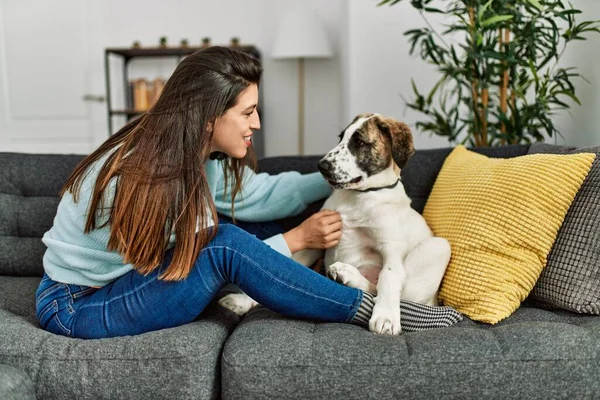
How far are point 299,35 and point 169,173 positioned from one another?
123 inches

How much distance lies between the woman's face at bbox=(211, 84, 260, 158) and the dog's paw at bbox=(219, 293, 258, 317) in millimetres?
452

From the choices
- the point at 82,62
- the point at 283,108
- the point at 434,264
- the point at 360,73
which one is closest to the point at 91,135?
the point at 82,62

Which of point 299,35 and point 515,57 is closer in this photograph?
point 515,57

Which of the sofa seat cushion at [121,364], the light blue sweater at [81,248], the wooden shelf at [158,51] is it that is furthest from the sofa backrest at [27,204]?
the wooden shelf at [158,51]

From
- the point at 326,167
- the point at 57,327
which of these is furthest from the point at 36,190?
the point at 326,167

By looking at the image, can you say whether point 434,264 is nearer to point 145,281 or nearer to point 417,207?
point 417,207

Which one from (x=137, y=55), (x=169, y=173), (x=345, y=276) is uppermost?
(x=137, y=55)

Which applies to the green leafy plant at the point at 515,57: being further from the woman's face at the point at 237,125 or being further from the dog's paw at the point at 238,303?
the dog's paw at the point at 238,303

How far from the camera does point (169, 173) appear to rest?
1613 mm

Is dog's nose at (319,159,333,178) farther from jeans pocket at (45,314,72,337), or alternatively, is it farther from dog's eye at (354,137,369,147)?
jeans pocket at (45,314,72,337)

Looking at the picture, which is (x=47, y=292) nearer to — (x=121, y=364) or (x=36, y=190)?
(x=121, y=364)

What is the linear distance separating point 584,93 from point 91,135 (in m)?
3.98

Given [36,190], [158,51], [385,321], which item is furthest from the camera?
[158,51]

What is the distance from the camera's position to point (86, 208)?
1.64 metres
